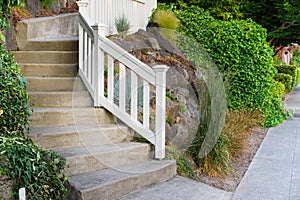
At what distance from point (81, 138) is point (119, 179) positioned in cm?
77

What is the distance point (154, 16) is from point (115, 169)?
5218 mm

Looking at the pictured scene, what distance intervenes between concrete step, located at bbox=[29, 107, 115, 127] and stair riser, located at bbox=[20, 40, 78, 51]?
1.46m

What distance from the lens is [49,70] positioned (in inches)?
195

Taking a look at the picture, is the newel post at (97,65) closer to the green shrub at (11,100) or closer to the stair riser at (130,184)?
the stair riser at (130,184)

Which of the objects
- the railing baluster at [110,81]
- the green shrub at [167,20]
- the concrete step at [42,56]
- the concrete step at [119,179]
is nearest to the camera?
the concrete step at [119,179]

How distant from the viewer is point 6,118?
271 cm

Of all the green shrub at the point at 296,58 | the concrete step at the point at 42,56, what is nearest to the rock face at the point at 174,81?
the concrete step at the point at 42,56

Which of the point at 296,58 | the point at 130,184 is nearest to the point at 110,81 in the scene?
the point at 130,184

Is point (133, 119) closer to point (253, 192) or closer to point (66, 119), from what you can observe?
point (66, 119)

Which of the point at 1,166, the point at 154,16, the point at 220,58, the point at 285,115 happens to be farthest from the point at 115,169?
the point at 285,115

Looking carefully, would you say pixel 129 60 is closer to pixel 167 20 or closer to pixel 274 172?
pixel 274 172

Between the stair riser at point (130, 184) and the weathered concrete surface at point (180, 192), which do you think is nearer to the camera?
the stair riser at point (130, 184)

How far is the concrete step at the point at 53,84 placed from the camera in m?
4.68

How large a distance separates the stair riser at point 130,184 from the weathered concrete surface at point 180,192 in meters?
0.05
